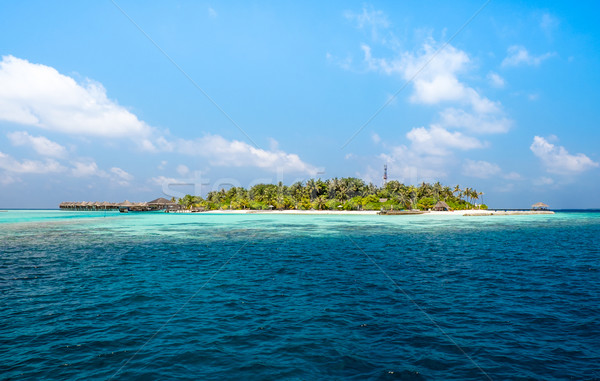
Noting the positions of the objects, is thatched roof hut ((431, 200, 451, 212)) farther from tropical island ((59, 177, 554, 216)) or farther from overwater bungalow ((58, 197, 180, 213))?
overwater bungalow ((58, 197, 180, 213))

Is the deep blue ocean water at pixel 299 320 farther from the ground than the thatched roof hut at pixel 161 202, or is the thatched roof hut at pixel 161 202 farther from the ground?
the thatched roof hut at pixel 161 202

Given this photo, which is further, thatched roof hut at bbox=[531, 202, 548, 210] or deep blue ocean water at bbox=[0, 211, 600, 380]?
thatched roof hut at bbox=[531, 202, 548, 210]

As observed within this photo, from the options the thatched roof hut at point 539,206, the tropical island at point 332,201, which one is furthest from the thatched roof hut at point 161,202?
the thatched roof hut at point 539,206

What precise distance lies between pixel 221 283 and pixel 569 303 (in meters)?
17.0

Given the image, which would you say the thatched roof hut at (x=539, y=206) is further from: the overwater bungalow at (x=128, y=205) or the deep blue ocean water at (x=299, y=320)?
the overwater bungalow at (x=128, y=205)

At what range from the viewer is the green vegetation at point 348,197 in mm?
137725

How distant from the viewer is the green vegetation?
137725mm

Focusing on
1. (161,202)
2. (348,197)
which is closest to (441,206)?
(348,197)

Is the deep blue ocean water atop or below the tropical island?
below

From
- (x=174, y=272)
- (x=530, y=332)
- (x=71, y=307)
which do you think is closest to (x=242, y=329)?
(x=71, y=307)

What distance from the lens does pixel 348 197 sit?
14825 centimetres

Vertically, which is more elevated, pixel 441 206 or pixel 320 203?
pixel 320 203

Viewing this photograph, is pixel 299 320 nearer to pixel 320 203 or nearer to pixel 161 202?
pixel 320 203

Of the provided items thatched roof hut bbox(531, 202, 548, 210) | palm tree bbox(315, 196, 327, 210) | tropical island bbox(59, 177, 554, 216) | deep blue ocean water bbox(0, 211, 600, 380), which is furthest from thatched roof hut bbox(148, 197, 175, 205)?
thatched roof hut bbox(531, 202, 548, 210)
